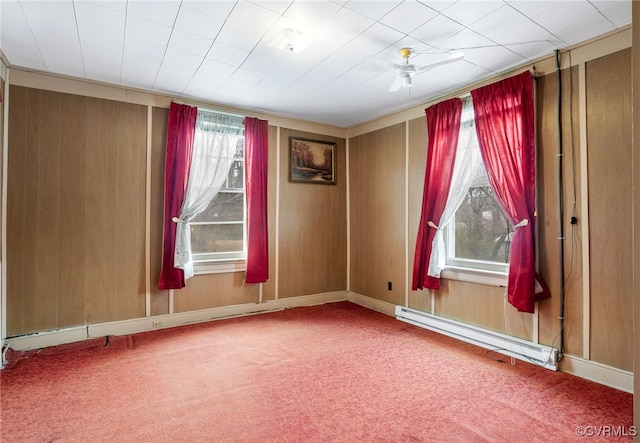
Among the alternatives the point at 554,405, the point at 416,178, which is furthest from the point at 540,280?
the point at 416,178

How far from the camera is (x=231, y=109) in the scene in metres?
4.24

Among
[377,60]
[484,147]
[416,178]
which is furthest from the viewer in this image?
→ [416,178]

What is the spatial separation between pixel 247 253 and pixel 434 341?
249 centimetres

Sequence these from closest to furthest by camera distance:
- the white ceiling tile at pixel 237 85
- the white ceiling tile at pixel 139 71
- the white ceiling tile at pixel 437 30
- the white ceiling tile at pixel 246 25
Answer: the white ceiling tile at pixel 246 25 → the white ceiling tile at pixel 437 30 → the white ceiling tile at pixel 139 71 → the white ceiling tile at pixel 237 85

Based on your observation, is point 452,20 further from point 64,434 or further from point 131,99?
point 64,434

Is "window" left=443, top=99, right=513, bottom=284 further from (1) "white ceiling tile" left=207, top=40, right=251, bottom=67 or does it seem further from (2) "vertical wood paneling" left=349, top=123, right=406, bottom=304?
(1) "white ceiling tile" left=207, top=40, right=251, bottom=67

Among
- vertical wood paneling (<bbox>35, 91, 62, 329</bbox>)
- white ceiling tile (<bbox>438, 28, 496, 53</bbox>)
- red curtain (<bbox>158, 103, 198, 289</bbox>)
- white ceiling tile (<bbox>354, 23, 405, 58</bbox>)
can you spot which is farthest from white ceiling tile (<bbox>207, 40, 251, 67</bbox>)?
vertical wood paneling (<bbox>35, 91, 62, 329</bbox>)

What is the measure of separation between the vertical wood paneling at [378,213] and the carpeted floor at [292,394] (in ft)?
3.85

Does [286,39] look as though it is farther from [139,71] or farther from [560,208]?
[560,208]

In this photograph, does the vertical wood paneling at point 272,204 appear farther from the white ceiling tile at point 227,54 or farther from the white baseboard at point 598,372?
the white baseboard at point 598,372

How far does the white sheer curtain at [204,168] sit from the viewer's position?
3799 millimetres

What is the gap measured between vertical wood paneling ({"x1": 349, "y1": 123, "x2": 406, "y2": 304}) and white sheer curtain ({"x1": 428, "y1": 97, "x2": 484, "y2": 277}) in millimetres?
641

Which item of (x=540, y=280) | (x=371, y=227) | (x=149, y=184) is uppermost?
(x=149, y=184)

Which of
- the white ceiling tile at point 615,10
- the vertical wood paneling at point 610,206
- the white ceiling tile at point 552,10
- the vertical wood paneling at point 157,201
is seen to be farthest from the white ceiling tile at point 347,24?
the vertical wood paneling at point 157,201
